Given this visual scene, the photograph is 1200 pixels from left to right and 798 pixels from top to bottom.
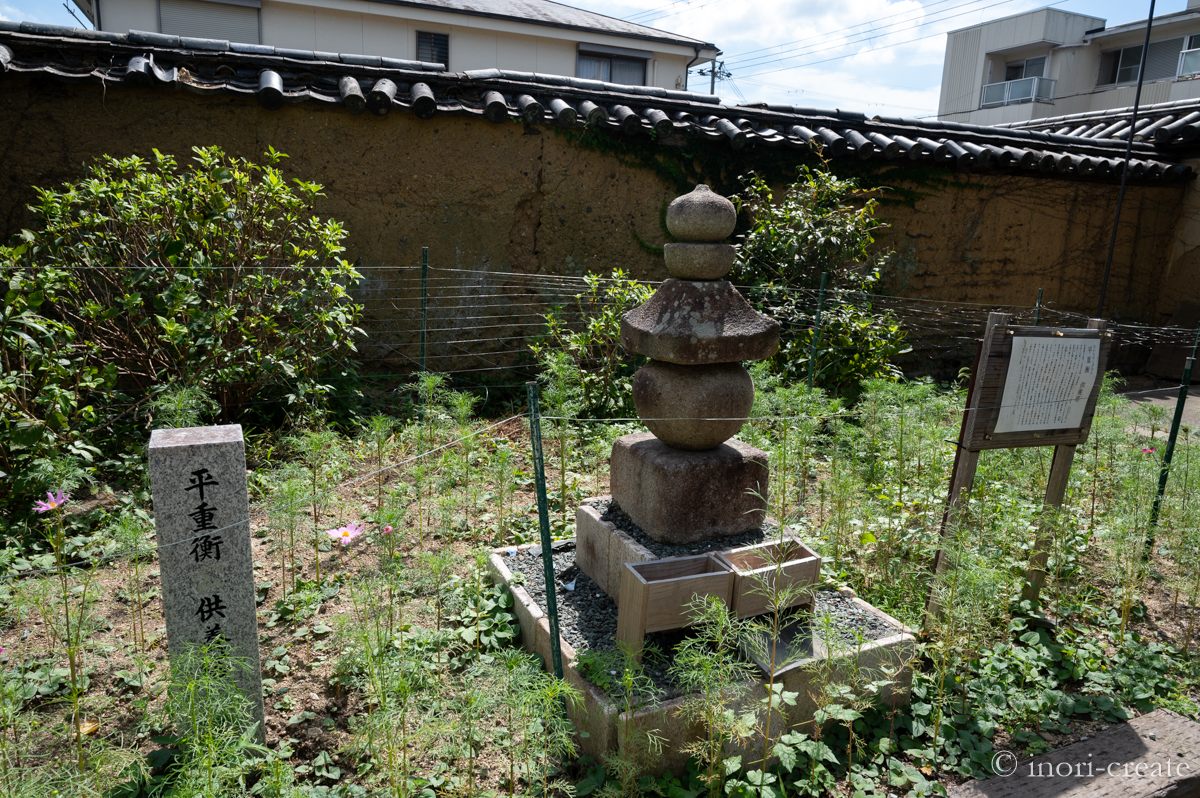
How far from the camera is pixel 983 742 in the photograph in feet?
9.90

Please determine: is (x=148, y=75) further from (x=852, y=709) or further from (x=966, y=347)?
(x=966, y=347)

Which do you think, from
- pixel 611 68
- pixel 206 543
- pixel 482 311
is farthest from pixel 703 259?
pixel 611 68

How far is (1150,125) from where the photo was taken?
10602mm

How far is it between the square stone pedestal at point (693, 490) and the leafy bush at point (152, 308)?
278 centimetres

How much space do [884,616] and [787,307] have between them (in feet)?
13.8

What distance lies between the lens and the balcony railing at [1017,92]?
22031mm

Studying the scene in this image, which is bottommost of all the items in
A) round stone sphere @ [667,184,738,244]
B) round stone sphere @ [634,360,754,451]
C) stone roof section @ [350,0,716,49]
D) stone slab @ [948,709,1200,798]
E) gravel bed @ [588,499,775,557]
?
stone slab @ [948,709,1200,798]

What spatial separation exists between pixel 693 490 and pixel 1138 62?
2590 cm

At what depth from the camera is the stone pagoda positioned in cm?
346

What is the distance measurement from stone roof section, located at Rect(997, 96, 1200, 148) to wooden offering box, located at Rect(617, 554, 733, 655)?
1053 centimetres

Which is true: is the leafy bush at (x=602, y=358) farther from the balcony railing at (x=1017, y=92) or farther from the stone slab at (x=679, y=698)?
the balcony railing at (x=1017, y=92)

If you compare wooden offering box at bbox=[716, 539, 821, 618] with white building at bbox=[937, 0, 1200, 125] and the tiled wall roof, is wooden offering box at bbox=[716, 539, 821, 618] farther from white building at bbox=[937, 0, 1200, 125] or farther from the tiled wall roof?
white building at bbox=[937, 0, 1200, 125]

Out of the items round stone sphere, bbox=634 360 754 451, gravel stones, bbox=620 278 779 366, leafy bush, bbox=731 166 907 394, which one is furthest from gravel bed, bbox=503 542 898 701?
leafy bush, bbox=731 166 907 394

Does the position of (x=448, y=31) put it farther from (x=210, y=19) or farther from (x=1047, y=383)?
(x=1047, y=383)
